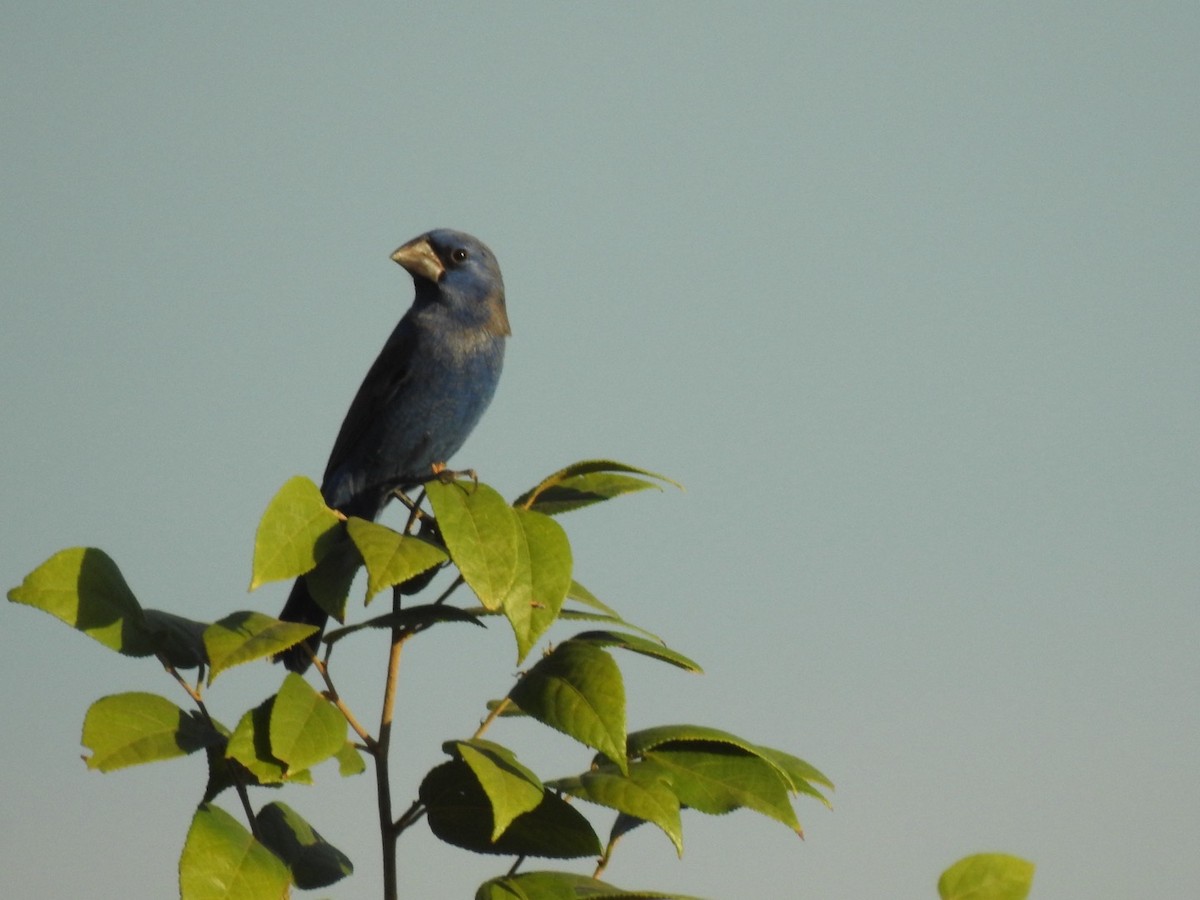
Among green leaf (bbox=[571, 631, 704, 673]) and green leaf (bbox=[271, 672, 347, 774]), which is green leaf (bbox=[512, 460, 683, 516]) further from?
green leaf (bbox=[271, 672, 347, 774])

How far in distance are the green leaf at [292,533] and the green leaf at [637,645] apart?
1.57 ft

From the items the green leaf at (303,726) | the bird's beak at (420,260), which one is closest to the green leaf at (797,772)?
the green leaf at (303,726)

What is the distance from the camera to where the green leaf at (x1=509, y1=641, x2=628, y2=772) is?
6.97ft

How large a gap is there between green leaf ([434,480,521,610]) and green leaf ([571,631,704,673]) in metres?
0.27

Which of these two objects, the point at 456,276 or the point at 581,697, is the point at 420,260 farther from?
the point at 581,697

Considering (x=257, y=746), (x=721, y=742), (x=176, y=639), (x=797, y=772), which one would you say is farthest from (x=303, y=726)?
(x=797, y=772)

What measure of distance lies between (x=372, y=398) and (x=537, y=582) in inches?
106

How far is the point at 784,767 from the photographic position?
2400 millimetres

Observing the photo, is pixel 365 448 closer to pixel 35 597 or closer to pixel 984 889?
pixel 35 597

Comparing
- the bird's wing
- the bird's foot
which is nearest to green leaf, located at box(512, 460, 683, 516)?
the bird's foot

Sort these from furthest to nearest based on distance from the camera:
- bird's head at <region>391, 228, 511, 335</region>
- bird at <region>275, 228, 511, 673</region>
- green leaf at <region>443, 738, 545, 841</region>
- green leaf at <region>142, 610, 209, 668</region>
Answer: bird's head at <region>391, 228, 511, 335</region> → bird at <region>275, 228, 511, 673</region> → green leaf at <region>142, 610, 209, 668</region> → green leaf at <region>443, 738, 545, 841</region>

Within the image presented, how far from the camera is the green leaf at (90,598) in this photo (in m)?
→ 2.30

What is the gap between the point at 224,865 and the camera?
2.14 metres

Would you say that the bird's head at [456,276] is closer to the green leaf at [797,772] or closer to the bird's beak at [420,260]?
the bird's beak at [420,260]
